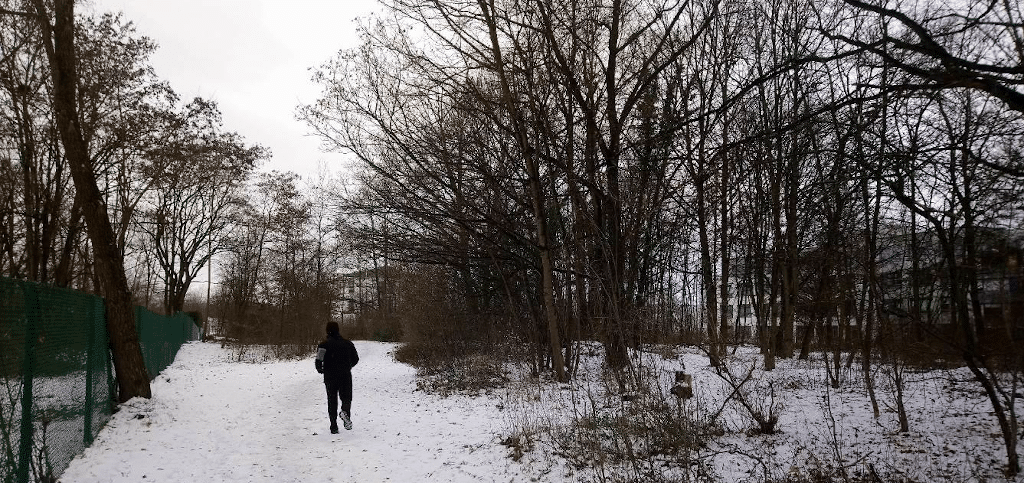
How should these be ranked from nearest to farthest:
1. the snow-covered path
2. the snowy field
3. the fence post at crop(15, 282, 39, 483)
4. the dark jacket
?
the fence post at crop(15, 282, 39, 483)
the snowy field
the snow-covered path
the dark jacket

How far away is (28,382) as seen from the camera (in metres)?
5.59

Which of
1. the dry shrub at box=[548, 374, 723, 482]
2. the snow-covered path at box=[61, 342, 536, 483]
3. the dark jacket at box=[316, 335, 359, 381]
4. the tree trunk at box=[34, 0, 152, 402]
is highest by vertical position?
the tree trunk at box=[34, 0, 152, 402]

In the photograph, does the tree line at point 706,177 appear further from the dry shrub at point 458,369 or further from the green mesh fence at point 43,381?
the green mesh fence at point 43,381

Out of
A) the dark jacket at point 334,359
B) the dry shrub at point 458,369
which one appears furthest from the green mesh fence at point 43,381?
the dry shrub at point 458,369

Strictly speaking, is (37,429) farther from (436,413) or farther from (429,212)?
(429,212)

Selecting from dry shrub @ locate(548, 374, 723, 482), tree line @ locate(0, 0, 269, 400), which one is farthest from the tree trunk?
dry shrub @ locate(548, 374, 723, 482)

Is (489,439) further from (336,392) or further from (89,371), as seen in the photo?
(89,371)

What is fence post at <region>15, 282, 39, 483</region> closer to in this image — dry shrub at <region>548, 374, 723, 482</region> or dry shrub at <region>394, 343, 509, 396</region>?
dry shrub at <region>548, 374, 723, 482</region>

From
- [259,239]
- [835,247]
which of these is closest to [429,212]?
[835,247]

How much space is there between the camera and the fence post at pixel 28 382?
5320 millimetres

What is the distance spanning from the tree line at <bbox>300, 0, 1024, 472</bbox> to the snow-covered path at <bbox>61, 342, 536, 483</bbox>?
246 cm

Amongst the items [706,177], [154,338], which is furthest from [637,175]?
[154,338]

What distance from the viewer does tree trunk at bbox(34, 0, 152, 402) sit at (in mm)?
9859

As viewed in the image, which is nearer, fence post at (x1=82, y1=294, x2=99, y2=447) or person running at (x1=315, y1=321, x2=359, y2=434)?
fence post at (x1=82, y1=294, x2=99, y2=447)
